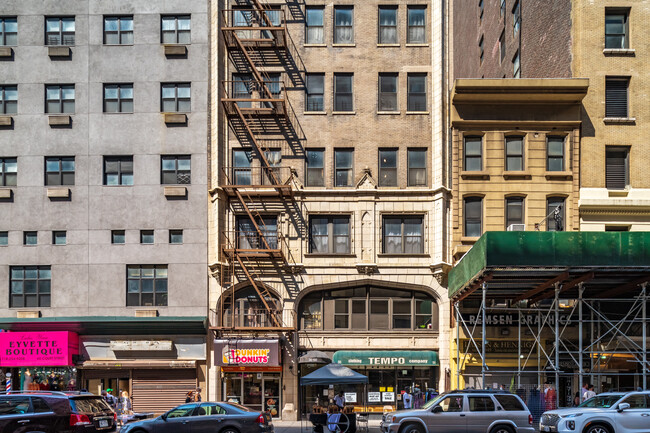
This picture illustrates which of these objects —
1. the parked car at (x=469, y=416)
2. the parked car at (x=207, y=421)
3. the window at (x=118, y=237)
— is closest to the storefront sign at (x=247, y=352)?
the window at (x=118, y=237)

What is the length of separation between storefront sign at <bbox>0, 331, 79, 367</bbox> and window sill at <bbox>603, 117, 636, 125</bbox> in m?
27.8

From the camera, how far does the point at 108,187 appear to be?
1447 inches

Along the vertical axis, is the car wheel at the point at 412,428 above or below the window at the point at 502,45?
below

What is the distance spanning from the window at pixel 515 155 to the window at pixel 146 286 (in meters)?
17.8

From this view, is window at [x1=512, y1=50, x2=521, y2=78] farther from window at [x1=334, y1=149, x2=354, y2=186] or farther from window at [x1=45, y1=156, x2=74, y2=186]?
window at [x1=45, y1=156, x2=74, y2=186]

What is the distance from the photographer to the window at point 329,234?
36594 millimetres

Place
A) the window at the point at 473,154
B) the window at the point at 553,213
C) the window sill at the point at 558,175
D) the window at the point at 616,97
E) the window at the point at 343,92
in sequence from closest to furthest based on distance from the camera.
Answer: the window at the point at 553,213 → the window sill at the point at 558,175 → the window at the point at 616,97 → the window at the point at 473,154 → the window at the point at 343,92

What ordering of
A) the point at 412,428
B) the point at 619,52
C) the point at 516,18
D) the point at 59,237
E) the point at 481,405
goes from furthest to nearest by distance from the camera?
1. the point at 516,18
2. the point at 59,237
3. the point at 619,52
4. the point at 481,405
5. the point at 412,428

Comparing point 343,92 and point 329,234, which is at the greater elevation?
point 343,92

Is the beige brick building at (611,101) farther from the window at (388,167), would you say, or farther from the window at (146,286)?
the window at (146,286)

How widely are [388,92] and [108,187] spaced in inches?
589

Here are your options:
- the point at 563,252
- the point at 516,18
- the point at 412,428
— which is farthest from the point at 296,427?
the point at 516,18

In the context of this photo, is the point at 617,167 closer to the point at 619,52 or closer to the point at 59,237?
the point at 619,52

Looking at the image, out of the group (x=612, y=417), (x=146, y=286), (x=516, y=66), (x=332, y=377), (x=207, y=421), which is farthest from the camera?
(x=516, y=66)
